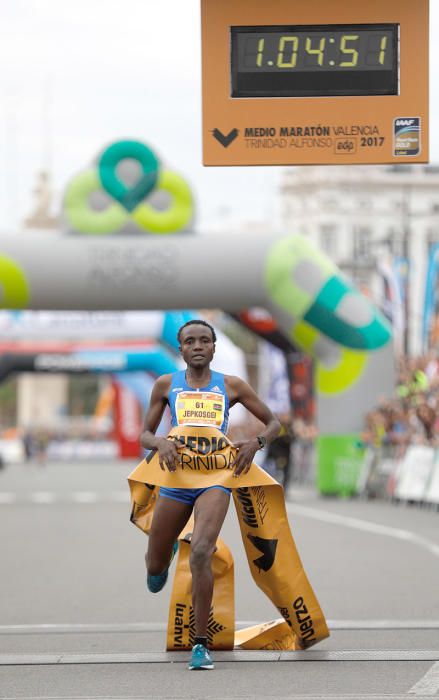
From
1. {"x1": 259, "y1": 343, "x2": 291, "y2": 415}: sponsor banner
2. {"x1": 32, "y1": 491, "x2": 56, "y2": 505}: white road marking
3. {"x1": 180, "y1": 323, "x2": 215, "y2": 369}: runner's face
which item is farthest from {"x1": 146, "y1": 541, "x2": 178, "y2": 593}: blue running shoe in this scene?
{"x1": 259, "y1": 343, "x2": 291, "y2": 415}: sponsor banner

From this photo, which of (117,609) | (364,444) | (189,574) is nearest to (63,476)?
(364,444)

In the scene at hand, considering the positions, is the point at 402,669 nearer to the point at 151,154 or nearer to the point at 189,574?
the point at 189,574

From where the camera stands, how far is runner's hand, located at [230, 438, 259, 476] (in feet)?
27.6

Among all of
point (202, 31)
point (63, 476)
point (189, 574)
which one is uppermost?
point (202, 31)

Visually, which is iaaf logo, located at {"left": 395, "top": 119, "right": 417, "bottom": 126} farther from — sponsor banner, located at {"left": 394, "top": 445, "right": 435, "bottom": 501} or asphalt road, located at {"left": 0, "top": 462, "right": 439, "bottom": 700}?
sponsor banner, located at {"left": 394, "top": 445, "right": 435, "bottom": 501}

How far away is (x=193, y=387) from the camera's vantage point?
28.1 ft

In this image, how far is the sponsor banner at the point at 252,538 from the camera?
845 centimetres

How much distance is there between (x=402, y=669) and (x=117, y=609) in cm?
363

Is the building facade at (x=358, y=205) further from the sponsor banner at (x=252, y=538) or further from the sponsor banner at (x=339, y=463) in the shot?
the sponsor banner at (x=252, y=538)

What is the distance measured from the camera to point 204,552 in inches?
324

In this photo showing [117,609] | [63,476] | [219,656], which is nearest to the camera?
[219,656]

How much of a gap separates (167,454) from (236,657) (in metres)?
1.15

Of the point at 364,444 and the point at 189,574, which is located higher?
the point at 189,574

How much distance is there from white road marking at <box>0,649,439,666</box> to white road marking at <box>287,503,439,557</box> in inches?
271
